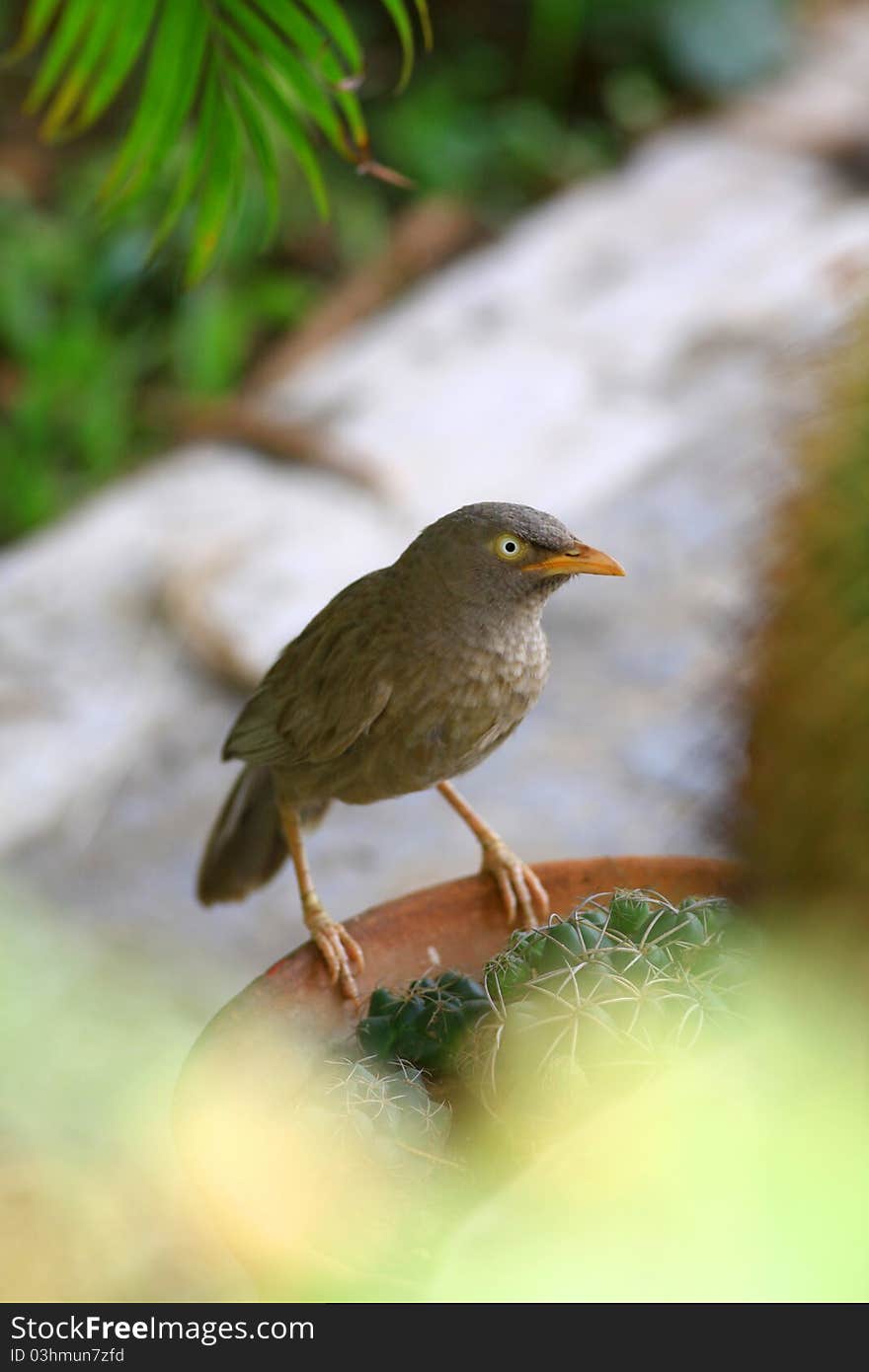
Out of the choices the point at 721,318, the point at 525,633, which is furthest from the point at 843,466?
the point at 721,318

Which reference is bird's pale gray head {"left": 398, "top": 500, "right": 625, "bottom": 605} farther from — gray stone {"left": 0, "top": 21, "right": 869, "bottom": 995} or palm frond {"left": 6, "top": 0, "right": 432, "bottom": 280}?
gray stone {"left": 0, "top": 21, "right": 869, "bottom": 995}

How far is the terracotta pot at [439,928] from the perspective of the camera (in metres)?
1.66

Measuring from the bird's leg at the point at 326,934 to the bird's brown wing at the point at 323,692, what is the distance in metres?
0.12

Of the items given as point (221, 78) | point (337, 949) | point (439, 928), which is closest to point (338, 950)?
point (337, 949)

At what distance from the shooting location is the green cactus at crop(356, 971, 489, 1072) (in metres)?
1.47

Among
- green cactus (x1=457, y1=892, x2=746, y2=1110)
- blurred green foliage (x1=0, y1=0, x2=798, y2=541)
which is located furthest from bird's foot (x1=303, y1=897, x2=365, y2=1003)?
blurred green foliage (x1=0, y1=0, x2=798, y2=541)

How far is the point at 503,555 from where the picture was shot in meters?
1.25

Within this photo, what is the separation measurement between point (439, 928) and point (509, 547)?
67 centimetres

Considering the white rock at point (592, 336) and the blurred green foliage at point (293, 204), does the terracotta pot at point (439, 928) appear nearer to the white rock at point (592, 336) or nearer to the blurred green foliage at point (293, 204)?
the white rock at point (592, 336)

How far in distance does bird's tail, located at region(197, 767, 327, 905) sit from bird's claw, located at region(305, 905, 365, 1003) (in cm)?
21

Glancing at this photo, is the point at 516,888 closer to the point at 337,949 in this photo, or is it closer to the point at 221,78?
the point at 337,949

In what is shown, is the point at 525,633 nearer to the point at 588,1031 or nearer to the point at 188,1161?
the point at 588,1031

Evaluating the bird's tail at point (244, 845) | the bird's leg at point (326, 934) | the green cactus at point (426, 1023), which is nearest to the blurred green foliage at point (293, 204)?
the bird's tail at point (244, 845)
